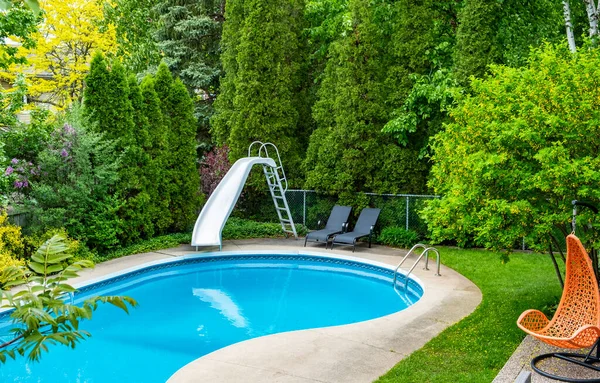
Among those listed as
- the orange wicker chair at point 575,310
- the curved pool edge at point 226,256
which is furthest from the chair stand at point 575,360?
the curved pool edge at point 226,256

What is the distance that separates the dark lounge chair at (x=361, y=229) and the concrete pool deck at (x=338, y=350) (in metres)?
4.00

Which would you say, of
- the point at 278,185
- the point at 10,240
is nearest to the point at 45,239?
the point at 10,240

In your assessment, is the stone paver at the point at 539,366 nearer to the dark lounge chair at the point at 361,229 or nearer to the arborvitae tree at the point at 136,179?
the dark lounge chair at the point at 361,229

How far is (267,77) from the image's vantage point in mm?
16719

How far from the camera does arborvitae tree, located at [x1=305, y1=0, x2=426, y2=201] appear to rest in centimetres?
1519

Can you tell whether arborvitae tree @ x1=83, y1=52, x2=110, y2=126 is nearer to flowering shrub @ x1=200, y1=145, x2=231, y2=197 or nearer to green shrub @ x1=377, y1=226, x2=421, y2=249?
flowering shrub @ x1=200, y1=145, x2=231, y2=197

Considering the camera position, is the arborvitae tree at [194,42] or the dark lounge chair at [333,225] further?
the arborvitae tree at [194,42]

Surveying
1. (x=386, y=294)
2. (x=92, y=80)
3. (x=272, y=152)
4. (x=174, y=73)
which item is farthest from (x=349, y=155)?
(x=174, y=73)

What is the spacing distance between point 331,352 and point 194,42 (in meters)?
16.1

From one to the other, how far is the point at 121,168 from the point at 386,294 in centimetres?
699

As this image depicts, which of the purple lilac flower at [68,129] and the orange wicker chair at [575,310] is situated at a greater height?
the purple lilac flower at [68,129]

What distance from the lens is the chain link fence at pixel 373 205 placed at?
14750 mm

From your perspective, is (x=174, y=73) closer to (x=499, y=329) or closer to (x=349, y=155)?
(x=349, y=155)

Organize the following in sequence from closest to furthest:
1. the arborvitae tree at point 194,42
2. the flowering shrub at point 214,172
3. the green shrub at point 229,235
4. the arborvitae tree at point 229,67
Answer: the green shrub at point 229,235 < the flowering shrub at point 214,172 < the arborvitae tree at point 229,67 < the arborvitae tree at point 194,42
